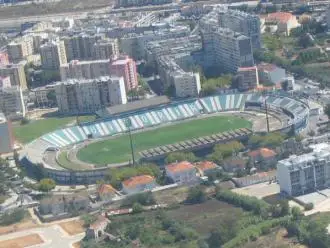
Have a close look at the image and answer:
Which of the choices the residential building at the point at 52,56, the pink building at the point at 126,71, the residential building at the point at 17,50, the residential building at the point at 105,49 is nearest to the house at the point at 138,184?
the pink building at the point at 126,71

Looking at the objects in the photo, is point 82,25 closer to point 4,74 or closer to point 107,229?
point 4,74

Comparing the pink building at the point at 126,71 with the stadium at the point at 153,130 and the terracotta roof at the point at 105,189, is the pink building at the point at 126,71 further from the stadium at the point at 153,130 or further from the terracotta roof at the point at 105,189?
the terracotta roof at the point at 105,189

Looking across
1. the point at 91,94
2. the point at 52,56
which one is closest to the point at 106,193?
the point at 91,94

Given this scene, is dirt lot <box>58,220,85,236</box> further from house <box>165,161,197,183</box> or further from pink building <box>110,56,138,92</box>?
pink building <box>110,56,138,92</box>

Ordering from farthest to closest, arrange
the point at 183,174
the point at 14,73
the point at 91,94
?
the point at 14,73 < the point at 91,94 < the point at 183,174

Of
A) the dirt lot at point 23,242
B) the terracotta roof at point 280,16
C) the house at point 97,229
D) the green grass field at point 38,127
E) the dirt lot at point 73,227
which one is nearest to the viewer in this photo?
the house at point 97,229

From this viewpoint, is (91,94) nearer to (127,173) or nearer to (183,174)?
(127,173)

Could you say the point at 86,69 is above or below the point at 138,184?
above
